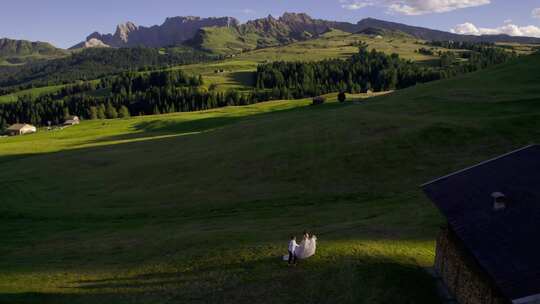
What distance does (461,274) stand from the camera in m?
25.2

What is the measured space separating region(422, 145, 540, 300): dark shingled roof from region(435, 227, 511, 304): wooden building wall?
189 centimetres

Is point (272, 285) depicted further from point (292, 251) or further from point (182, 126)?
point (182, 126)

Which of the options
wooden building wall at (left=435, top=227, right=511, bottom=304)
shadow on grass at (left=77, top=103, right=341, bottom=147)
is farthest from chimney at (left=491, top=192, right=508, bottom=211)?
shadow on grass at (left=77, top=103, right=341, bottom=147)

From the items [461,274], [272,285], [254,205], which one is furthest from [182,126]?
[461,274]

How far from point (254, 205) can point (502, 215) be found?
→ 3015 cm

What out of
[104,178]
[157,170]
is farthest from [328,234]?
[104,178]

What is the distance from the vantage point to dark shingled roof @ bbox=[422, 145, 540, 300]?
19.1 meters

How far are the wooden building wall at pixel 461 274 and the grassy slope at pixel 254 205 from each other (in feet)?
4.26

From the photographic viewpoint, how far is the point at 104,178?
2768 inches

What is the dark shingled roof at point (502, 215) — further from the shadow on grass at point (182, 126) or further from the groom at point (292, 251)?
the shadow on grass at point (182, 126)

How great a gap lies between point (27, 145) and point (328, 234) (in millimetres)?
104216

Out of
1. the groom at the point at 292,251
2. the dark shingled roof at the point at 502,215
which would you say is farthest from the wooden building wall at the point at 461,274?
the groom at the point at 292,251

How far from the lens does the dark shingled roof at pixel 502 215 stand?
19.1 metres

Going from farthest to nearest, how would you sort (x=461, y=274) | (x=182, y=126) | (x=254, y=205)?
1. (x=182, y=126)
2. (x=254, y=205)
3. (x=461, y=274)
